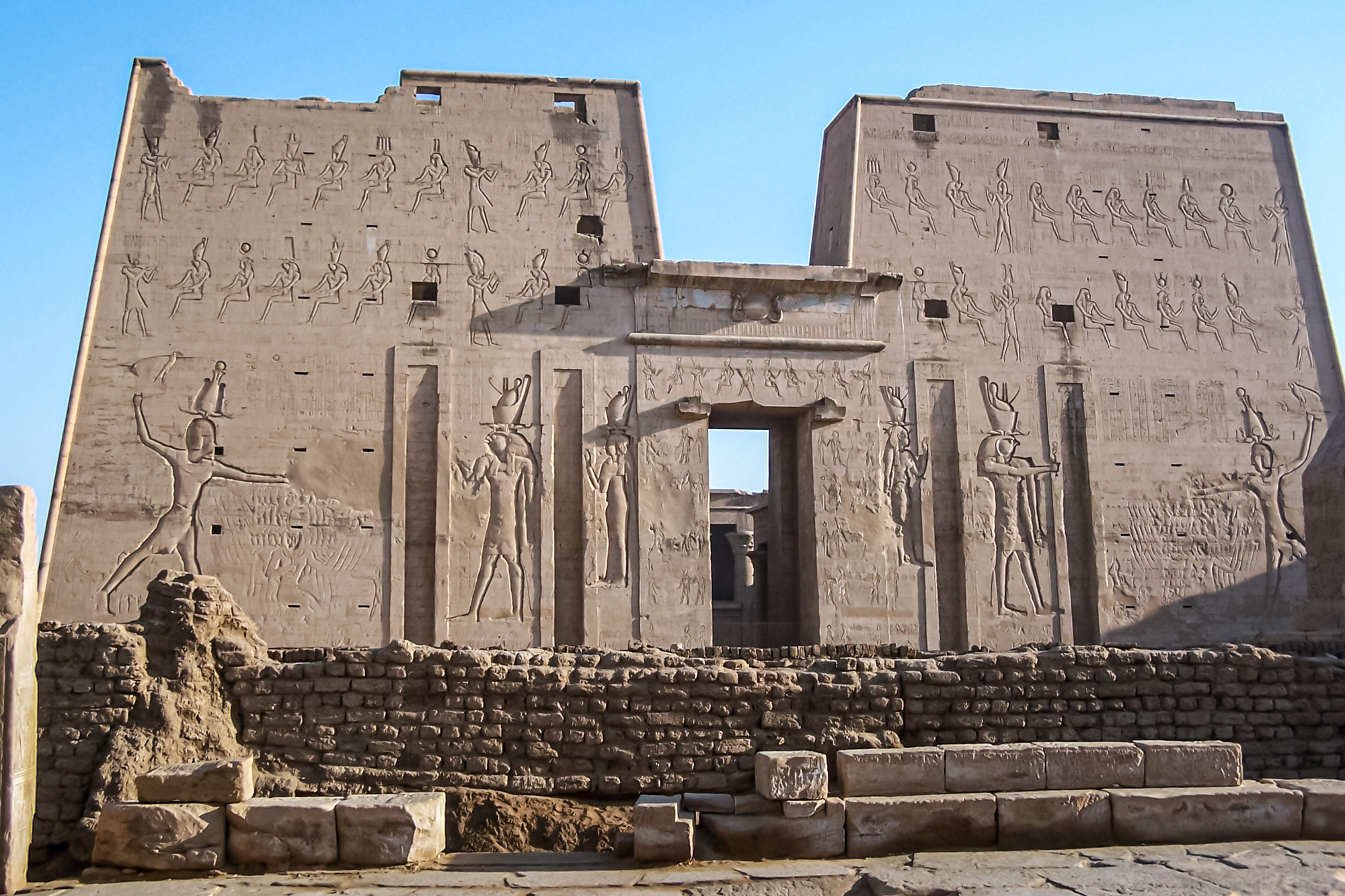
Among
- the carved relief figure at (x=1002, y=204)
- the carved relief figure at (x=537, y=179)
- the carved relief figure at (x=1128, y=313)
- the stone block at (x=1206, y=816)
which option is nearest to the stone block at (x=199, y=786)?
the stone block at (x=1206, y=816)

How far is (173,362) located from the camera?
507 inches

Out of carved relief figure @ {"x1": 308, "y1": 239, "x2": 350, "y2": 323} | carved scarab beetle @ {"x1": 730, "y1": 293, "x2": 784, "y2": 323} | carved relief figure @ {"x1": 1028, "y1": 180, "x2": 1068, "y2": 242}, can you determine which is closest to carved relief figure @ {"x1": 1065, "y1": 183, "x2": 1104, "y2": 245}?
carved relief figure @ {"x1": 1028, "y1": 180, "x2": 1068, "y2": 242}

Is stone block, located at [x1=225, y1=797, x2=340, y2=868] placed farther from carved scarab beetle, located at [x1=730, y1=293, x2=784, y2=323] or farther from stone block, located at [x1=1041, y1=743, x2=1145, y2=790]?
carved scarab beetle, located at [x1=730, y1=293, x2=784, y2=323]

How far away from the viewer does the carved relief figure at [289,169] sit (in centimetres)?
1352

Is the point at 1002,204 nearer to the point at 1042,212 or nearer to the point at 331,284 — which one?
the point at 1042,212

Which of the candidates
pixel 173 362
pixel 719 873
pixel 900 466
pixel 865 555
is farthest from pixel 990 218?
pixel 719 873

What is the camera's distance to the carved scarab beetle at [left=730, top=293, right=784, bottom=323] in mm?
13680

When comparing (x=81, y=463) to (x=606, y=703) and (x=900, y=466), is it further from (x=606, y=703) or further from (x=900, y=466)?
(x=900, y=466)

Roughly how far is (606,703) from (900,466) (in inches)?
286

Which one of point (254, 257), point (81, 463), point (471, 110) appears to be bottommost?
point (81, 463)

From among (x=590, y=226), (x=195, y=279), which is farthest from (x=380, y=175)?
(x=590, y=226)

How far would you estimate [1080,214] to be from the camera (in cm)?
1491

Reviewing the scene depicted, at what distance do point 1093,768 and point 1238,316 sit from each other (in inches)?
410

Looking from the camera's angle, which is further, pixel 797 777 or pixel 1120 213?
pixel 1120 213
